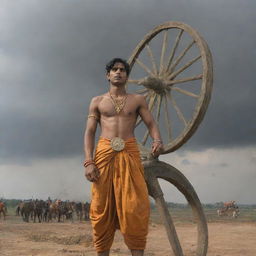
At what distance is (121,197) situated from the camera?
4.27 m

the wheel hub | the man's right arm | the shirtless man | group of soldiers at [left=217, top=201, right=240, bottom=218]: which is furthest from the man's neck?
group of soldiers at [left=217, top=201, right=240, bottom=218]

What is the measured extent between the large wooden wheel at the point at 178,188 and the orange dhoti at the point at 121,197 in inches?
77.4

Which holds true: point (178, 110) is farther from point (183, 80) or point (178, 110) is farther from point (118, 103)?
point (118, 103)

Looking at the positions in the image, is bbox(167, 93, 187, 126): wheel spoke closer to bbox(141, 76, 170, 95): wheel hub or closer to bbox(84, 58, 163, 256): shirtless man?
bbox(141, 76, 170, 95): wheel hub

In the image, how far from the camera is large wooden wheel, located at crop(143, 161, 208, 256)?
636cm

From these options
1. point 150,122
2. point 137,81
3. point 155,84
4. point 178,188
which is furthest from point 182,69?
point 150,122

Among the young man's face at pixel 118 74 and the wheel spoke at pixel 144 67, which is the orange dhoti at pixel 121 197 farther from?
the wheel spoke at pixel 144 67

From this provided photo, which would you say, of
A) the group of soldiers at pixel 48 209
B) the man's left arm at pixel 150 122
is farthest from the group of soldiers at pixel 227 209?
the man's left arm at pixel 150 122

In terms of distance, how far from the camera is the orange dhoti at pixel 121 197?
423cm

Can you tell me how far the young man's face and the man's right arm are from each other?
0.28 m

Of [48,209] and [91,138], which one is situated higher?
[91,138]

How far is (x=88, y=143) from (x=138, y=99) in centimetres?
68

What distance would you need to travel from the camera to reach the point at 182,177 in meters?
6.78

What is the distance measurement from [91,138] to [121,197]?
27.2 inches
